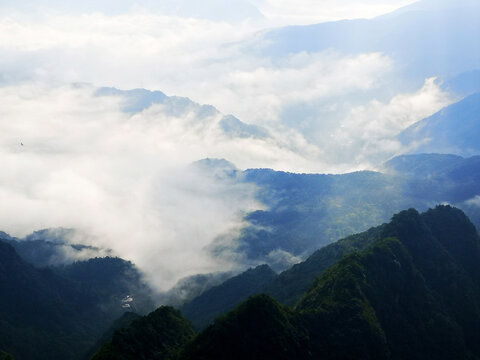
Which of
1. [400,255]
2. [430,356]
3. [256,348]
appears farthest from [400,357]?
[256,348]

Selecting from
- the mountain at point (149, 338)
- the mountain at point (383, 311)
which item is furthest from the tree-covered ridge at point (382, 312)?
the mountain at point (149, 338)

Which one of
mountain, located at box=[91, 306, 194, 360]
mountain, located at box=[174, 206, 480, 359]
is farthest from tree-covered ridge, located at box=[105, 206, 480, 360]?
mountain, located at box=[91, 306, 194, 360]

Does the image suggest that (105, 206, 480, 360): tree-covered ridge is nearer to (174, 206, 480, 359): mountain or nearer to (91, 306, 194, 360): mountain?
(174, 206, 480, 359): mountain

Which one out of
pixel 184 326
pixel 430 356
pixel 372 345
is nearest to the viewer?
pixel 372 345

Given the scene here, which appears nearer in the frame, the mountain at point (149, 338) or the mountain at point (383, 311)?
the mountain at point (383, 311)

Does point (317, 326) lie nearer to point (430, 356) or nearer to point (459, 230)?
point (430, 356)

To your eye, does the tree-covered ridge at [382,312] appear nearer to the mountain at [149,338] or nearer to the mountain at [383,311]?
the mountain at [383,311]
